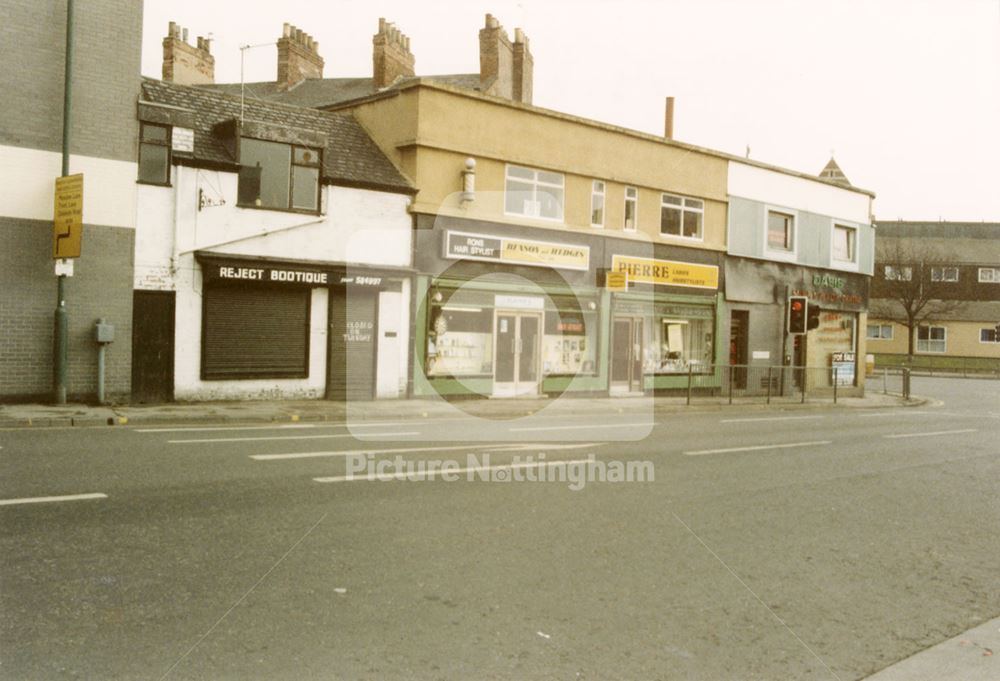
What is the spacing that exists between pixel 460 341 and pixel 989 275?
202ft

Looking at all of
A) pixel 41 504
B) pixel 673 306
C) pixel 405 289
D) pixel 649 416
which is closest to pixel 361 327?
pixel 405 289

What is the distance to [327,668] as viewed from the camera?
4.29 meters

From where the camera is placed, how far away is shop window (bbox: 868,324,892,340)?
2687 inches

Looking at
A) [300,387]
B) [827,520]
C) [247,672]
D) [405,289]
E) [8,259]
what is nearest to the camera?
[247,672]

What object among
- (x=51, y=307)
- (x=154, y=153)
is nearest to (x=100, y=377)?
(x=51, y=307)

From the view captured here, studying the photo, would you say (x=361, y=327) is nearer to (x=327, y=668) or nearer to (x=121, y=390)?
(x=121, y=390)

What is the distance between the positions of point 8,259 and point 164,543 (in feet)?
38.8

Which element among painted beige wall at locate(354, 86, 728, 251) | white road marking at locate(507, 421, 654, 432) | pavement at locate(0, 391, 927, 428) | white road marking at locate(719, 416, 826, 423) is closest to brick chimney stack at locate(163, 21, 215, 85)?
painted beige wall at locate(354, 86, 728, 251)

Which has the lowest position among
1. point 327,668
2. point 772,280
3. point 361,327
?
point 327,668

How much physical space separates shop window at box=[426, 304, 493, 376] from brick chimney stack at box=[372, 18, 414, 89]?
53.3 feet

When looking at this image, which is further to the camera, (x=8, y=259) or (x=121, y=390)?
(x=121, y=390)

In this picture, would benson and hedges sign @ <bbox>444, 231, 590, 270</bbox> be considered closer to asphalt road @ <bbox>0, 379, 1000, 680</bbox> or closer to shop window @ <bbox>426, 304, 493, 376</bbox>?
shop window @ <bbox>426, 304, 493, 376</bbox>

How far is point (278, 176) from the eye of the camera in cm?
1908

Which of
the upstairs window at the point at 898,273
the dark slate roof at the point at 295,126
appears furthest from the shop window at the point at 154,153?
the upstairs window at the point at 898,273
